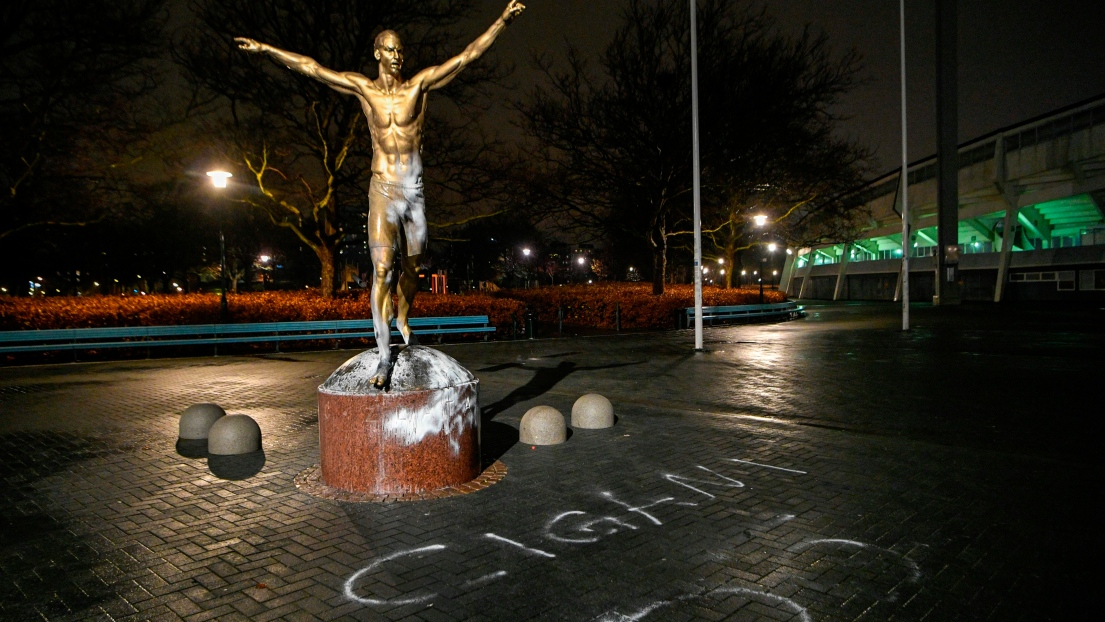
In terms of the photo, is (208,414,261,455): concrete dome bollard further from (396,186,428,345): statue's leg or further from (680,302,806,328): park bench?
(680,302,806,328): park bench

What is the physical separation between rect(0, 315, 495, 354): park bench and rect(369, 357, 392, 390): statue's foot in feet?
36.5

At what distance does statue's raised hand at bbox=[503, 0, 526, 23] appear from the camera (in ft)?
20.4

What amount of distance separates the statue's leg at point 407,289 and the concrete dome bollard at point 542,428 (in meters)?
1.67

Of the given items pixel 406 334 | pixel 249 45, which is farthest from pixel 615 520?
pixel 249 45

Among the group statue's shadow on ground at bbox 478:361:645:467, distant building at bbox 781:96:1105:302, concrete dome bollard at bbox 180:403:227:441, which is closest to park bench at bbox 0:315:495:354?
statue's shadow on ground at bbox 478:361:645:467

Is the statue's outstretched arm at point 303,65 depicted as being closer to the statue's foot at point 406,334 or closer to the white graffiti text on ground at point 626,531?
the statue's foot at point 406,334

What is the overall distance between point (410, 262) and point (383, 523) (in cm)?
256

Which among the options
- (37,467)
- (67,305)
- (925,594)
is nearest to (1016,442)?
(925,594)

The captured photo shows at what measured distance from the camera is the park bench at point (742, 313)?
27161 millimetres

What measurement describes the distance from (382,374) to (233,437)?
8.26 ft

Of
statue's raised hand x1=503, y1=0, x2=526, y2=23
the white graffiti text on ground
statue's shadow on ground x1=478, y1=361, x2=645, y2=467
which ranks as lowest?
the white graffiti text on ground

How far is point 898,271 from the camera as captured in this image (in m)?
58.0

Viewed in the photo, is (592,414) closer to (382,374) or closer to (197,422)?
(382,374)

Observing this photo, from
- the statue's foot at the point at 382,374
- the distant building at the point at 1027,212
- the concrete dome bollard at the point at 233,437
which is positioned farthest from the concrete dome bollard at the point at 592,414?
the distant building at the point at 1027,212
